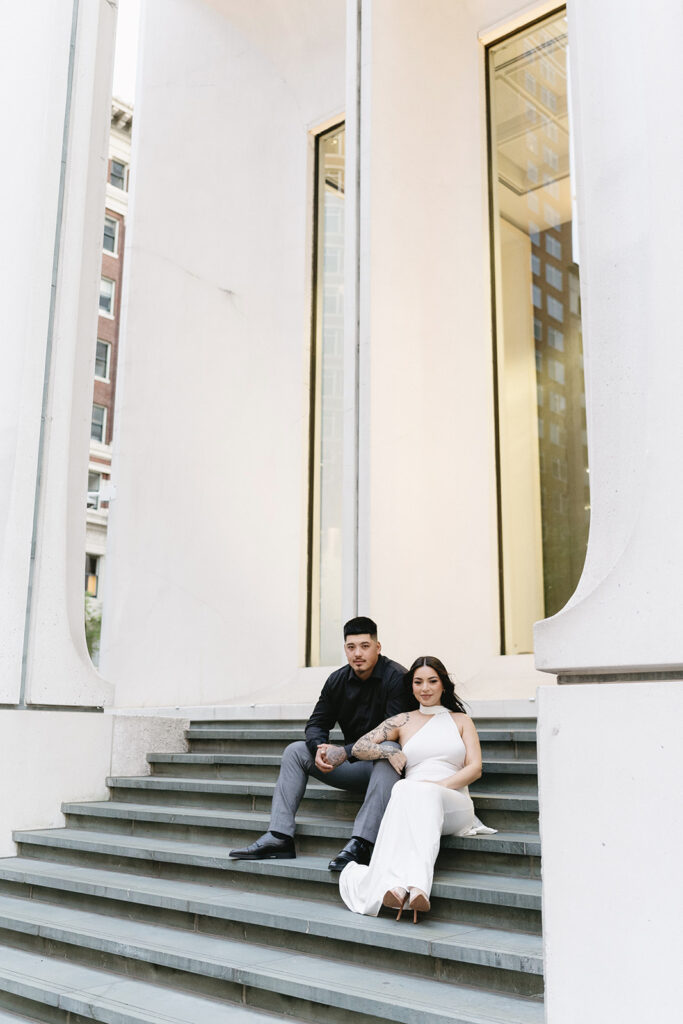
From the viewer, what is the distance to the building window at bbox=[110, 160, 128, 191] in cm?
3475

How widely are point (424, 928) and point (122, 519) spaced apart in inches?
259

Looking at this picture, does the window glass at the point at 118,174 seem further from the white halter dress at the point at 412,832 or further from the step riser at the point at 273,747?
the white halter dress at the point at 412,832

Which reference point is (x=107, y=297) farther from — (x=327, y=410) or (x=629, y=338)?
(x=629, y=338)

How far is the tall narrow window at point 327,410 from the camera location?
421 inches

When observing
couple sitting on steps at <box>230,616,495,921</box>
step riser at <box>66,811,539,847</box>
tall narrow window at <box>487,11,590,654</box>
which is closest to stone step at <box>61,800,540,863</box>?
step riser at <box>66,811,539,847</box>

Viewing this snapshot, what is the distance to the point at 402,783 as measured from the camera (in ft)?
14.2

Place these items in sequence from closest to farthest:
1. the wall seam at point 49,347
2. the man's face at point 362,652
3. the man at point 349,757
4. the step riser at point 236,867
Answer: the step riser at point 236,867, the man at point 349,757, the man's face at point 362,652, the wall seam at point 49,347

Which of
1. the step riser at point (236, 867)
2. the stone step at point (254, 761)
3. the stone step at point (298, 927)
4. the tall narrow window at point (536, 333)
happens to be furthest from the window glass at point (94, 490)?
the stone step at point (298, 927)

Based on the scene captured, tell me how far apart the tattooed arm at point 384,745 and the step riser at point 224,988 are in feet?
4.08

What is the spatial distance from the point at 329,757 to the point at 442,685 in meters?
0.69

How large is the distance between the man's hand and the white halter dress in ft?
1.51

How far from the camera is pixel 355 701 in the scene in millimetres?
5566

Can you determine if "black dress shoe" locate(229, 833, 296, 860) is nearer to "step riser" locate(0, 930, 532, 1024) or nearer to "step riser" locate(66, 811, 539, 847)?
"step riser" locate(66, 811, 539, 847)

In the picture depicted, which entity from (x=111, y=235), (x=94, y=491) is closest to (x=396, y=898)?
(x=94, y=491)
